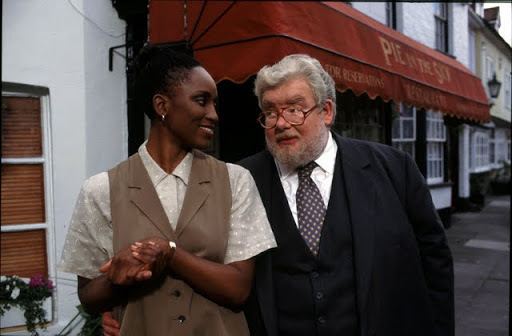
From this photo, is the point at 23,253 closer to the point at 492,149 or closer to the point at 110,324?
the point at 110,324

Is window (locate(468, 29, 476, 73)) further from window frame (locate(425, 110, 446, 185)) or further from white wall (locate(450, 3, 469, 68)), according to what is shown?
window frame (locate(425, 110, 446, 185))

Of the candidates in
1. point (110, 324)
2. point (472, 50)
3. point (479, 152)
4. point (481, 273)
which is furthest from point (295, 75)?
point (479, 152)

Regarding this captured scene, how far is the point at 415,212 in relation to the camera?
1998mm

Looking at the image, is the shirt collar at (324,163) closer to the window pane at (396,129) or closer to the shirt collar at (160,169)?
the shirt collar at (160,169)

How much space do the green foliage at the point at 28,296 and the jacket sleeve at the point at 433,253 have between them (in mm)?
1835

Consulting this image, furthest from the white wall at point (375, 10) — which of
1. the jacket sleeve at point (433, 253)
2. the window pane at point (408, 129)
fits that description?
the jacket sleeve at point (433, 253)

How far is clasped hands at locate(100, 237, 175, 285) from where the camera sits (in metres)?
1.20

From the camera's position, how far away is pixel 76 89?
7.93 feet

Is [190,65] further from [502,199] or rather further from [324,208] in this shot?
[502,199]

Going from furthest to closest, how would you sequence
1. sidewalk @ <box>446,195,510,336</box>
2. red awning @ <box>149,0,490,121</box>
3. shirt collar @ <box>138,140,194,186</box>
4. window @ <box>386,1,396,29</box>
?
window @ <box>386,1,396,29</box> → sidewalk @ <box>446,195,510,336</box> → red awning @ <box>149,0,490,121</box> → shirt collar @ <box>138,140,194,186</box>

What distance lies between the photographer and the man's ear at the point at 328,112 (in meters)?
1.90

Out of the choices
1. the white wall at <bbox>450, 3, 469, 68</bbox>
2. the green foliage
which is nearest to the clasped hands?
the green foliage

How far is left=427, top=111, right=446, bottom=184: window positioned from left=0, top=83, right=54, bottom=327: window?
331 inches

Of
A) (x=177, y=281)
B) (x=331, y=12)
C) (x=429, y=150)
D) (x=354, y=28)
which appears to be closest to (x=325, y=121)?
(x=177, y=281)
